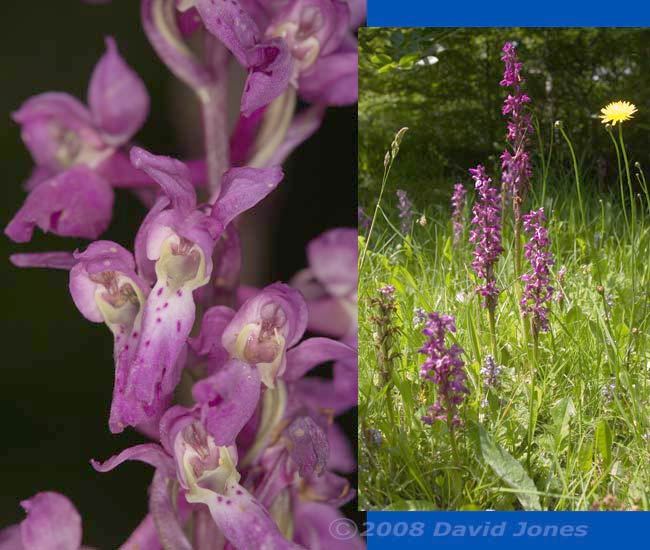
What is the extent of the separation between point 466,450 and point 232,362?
0.51m

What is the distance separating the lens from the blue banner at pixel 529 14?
1.54 metres

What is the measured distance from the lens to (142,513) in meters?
1.44

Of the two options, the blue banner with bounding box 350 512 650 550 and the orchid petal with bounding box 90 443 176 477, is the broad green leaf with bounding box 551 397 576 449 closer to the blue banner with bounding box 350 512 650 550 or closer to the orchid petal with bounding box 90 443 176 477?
the blue banner with bounding box 350 512 650 550

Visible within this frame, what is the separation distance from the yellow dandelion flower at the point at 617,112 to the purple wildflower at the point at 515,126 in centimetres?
14

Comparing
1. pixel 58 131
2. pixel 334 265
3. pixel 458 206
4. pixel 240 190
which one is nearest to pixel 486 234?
pixel 458 206

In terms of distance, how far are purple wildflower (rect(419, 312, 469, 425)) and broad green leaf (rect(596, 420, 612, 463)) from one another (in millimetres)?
248

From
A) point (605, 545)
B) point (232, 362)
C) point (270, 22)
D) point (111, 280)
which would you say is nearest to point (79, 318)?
point (111, 280)

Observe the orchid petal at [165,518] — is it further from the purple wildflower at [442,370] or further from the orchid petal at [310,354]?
the purple wildflower at [442,370]

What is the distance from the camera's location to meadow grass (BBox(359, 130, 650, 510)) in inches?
60.1

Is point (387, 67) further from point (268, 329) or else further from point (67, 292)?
point (67, 292)

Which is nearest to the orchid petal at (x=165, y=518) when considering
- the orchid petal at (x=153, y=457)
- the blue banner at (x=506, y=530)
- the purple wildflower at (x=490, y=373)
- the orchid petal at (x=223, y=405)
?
the orchid petal at (x=153, y=457)

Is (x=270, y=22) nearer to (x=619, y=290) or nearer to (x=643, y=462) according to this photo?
(x=619, y=290)

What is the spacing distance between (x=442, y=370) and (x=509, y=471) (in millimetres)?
217

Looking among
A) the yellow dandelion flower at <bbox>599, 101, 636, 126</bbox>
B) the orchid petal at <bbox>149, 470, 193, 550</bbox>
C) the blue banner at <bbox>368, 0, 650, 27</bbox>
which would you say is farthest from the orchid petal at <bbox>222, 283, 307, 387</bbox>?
the yellow dandelion flower at <bbox>599, 101, 636, 126</bbox>
